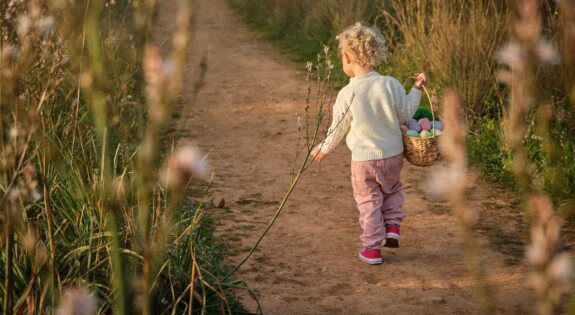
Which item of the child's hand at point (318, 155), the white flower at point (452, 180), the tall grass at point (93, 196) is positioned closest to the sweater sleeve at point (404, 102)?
the child's hand at point (318, 155)

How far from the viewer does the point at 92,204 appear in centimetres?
388

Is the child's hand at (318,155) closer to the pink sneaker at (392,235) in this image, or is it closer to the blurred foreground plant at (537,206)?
the pink sneaker at (392,235)

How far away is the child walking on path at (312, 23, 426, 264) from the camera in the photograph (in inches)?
182

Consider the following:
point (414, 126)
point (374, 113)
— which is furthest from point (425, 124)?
point (374, 113)

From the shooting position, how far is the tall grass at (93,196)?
138cm

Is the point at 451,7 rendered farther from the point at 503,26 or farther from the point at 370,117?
the point at 370,117

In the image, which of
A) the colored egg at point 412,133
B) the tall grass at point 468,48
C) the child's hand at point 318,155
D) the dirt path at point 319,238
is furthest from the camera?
→ the tall grass at point 468,48

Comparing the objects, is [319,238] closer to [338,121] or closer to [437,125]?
[338,121]

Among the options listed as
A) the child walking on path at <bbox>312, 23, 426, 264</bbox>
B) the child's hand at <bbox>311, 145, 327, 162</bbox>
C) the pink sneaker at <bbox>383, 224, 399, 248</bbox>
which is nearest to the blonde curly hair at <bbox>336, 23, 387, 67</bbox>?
the child walking on path at <bbox>312, 23, 426, 264</bbox>

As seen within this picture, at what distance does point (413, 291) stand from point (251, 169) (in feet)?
8.61

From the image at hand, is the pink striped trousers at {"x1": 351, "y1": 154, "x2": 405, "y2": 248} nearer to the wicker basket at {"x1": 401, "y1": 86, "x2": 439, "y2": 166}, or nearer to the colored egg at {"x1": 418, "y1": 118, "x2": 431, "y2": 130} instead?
the wicker basket at {"x1": 401, "y1": 86, "x2": 439, "y2": 166}

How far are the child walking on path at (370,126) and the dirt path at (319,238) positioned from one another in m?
0.28

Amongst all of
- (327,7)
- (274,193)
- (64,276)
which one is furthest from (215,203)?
(327,7)

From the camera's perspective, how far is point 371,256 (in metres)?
4.63
